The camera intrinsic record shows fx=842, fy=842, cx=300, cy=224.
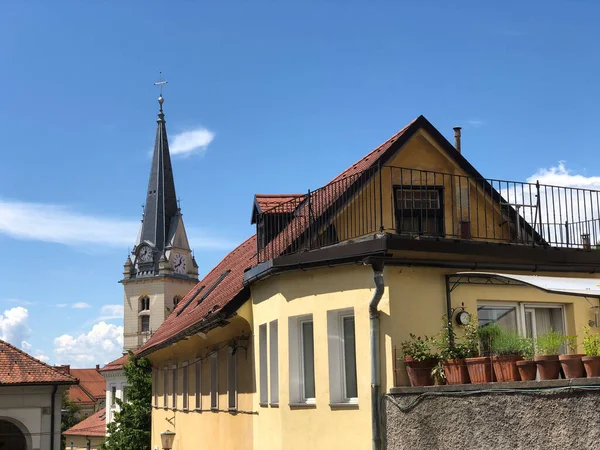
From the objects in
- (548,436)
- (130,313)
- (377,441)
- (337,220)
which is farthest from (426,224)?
(130,313)

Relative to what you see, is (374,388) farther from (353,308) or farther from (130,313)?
(130,313)

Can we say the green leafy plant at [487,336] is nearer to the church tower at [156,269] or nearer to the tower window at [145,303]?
the church tower at [156,269]

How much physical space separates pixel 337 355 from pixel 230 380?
5.74m

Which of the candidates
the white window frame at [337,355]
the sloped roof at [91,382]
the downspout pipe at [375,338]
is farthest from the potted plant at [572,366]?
the sloped roof at [91,382]

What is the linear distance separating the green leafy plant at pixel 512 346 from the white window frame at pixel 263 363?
15.4ft

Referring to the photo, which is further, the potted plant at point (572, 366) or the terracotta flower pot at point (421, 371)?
the terracotta flower pot at point (421, 371)

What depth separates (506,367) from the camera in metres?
9.49

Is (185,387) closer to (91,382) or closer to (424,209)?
(424,209)

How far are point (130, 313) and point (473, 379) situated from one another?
144 metres

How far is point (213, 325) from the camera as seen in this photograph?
1550cm

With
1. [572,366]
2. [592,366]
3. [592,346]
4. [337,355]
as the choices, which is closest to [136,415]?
[337,355]

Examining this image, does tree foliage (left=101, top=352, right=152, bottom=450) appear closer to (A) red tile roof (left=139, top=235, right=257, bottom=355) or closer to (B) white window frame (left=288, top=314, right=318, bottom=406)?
(A) red tile roof (left=139, top=235, right=257, bottom=355)

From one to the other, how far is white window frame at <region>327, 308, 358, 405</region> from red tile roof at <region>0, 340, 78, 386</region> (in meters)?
22.0

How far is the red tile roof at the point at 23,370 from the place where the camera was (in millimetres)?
31156
